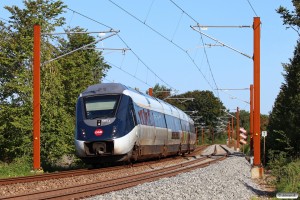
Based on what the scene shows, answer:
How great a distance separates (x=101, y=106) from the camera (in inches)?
971

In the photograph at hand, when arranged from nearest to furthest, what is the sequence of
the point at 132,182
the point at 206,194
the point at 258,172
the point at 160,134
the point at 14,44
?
the point at 206,194 → the point at 132,182 → the point at 258,172 → the point at 160,134 → the point at 14,44

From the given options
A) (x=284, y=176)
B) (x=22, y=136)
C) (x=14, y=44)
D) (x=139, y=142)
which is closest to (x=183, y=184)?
(x=284, y=176)

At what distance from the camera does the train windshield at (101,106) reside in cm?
2444

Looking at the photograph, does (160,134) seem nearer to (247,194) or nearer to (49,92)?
(49,92)

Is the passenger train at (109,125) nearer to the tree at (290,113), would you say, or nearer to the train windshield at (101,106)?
the train windshield at (101,106)

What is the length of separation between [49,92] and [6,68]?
4.13m

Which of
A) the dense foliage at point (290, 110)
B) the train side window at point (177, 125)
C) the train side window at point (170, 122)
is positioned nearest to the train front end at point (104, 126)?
the dense foliage at point (290, 110)

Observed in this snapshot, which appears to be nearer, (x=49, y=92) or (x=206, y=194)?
(x=206, y=194)

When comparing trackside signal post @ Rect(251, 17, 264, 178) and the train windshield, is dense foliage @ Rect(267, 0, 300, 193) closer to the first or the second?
trackside signal post @ Rect(251, 17, 264, 178)

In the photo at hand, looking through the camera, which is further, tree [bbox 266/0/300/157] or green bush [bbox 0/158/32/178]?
tree [bbox 266/0/300/157]

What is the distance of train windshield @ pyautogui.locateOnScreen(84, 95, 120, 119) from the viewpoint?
2444 cm

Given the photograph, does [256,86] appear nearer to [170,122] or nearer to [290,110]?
[290,110]

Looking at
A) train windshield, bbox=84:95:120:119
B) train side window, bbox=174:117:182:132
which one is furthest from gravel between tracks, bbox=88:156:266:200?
train side window, bbox=174:117:182:132

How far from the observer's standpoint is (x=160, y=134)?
1278 inches
